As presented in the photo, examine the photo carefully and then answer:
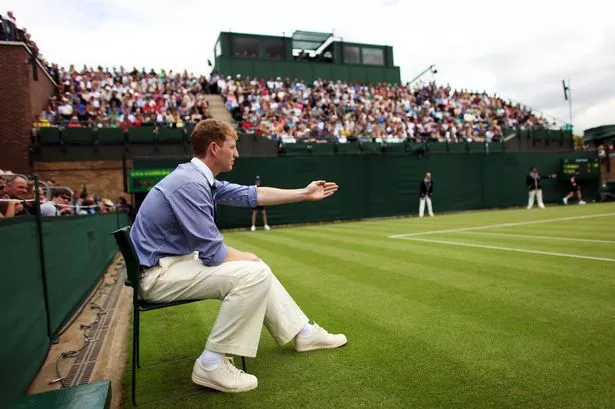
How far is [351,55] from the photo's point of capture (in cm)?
4134

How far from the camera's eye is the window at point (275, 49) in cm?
3838

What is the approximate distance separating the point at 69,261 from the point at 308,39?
38.5m

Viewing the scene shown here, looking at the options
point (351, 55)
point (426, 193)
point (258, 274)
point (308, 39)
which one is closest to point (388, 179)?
point (426, 193)

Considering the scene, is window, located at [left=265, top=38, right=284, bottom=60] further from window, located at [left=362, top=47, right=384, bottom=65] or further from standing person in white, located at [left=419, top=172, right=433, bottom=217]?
standing person in white, located at [left=419, top=172, right=433, bottom=217]

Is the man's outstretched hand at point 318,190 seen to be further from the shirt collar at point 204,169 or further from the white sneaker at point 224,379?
the white sneaker at point 224,379

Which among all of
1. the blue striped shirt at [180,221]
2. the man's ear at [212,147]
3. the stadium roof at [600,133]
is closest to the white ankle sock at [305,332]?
the blue striped shirt at [180,221]

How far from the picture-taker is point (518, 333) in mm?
3807

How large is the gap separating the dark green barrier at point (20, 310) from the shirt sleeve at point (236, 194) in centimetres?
158

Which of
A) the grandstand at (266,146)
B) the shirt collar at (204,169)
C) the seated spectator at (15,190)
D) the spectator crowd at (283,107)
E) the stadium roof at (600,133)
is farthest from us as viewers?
the stadium roof at (600,133)

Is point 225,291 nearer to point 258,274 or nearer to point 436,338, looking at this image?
point 258,274

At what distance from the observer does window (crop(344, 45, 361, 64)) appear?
41.1 meters

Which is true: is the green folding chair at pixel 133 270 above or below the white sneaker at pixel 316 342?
above

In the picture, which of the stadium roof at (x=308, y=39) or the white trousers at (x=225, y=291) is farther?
the stadium roof at (x=308, y=39)

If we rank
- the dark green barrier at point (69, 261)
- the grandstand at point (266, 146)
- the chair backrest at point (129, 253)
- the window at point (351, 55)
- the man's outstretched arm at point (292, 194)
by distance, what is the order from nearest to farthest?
the chair backrest at point (129, 253)
the man's outstretched arm at point (292, 194)
the dark green barrier at point (69, 261)
the grandstand at point (266, 146)
the window at point (351, 55)
